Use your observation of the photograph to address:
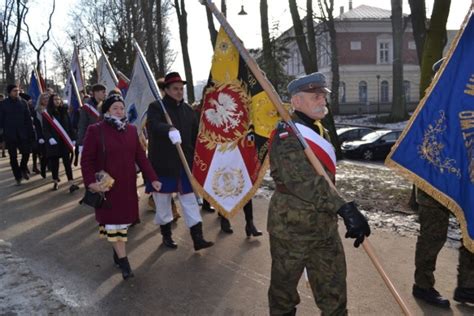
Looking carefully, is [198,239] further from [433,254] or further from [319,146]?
[319,146]

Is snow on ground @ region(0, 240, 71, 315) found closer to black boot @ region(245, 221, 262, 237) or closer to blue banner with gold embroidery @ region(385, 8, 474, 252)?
black boot @ region(245, 221, 262, 237)

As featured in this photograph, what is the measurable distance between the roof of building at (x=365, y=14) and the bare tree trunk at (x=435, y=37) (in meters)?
47.4

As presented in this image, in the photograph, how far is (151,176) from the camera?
16.9ft

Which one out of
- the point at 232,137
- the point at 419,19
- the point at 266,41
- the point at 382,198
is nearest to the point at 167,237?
the point at 232,137

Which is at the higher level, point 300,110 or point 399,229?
point 300,110

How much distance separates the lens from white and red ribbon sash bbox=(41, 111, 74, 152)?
9797mm

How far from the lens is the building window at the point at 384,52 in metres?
55.2

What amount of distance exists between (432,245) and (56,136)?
7.59m

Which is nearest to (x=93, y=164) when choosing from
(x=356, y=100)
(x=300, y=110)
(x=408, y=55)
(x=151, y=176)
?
(x=151, y=176)

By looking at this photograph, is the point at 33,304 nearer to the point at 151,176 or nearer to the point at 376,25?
the point at 151,176

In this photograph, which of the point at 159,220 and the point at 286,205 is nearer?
the point at 286,205

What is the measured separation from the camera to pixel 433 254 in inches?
170

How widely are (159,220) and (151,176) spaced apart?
1.03 m

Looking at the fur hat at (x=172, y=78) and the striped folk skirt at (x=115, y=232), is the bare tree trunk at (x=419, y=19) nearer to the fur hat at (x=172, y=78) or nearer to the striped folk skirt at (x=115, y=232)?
the fur hat at (x=172, y=78)
